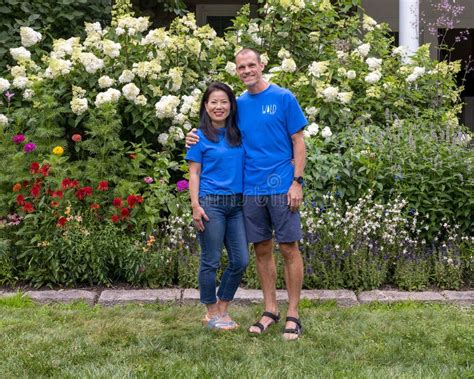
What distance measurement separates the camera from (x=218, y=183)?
4.40 m

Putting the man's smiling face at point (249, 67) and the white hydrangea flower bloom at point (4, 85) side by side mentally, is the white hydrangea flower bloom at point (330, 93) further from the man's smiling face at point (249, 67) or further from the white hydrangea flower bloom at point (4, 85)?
the white hydrangea flower bloom at point (4, 85)

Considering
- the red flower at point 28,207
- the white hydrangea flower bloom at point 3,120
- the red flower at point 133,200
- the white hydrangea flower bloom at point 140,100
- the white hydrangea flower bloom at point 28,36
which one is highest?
the white hydrangea flower bloom at point 28,36

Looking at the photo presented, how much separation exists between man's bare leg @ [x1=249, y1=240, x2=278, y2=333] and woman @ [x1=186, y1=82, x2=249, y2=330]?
13 centimetres

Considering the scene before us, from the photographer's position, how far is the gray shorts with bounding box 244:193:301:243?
4.37 meters

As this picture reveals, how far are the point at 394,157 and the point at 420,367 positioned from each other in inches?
99.6

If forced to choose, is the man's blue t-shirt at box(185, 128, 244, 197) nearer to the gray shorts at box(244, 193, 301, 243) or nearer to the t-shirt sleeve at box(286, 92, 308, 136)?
the gray shorts at box(244, 193, 301, 243)

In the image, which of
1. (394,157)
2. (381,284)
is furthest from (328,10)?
(381,284)

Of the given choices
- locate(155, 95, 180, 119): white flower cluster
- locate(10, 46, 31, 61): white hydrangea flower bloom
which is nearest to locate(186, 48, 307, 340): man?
locate(155, 95, 180, 119): white flower cluster

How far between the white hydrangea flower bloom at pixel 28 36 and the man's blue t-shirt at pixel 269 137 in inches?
135

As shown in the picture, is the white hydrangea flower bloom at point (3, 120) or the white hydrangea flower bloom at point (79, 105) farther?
the white hydrangea flower bloom at point (3, 120)

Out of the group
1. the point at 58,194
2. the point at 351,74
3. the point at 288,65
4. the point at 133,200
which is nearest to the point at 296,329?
the point at 133,200

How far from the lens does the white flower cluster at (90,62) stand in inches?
255

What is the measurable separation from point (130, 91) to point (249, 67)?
2.22 m

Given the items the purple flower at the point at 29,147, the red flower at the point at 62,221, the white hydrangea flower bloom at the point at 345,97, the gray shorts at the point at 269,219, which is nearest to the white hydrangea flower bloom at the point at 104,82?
the purple flower at the point at 29,147
